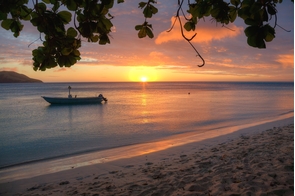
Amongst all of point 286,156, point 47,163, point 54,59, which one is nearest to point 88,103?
point 47,163

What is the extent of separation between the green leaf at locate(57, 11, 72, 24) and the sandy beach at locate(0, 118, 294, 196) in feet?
12.3

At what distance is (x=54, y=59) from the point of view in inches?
83.4

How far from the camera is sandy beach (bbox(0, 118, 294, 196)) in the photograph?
469cm

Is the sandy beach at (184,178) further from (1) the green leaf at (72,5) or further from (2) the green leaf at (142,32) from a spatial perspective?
(1) the green leaf at (72,5)

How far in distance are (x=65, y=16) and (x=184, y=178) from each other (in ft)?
14.9

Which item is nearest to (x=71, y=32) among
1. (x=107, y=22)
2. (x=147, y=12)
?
(x=107, y=22)

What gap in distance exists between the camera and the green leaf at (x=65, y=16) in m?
2.00

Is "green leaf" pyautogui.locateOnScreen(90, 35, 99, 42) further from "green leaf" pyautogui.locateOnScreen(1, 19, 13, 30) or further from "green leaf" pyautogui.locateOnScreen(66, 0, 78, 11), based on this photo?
"green leaf" pyautogui.locateOnScreen(1, 19, 13, 30)

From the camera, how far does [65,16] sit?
2018 millimetres

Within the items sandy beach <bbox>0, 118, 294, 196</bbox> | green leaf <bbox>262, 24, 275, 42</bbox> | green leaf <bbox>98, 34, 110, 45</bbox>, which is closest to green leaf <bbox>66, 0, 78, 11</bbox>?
green leaf <bbox>98, 34, 110, 45</bbox>

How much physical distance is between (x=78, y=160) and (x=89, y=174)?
248 centimetres

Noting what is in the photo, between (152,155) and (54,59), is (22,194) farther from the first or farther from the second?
(54,59)

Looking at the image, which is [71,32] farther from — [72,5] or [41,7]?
[41,7]

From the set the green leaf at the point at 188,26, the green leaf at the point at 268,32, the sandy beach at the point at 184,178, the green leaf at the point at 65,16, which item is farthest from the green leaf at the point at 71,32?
the sandy beach at the point at 184,178
